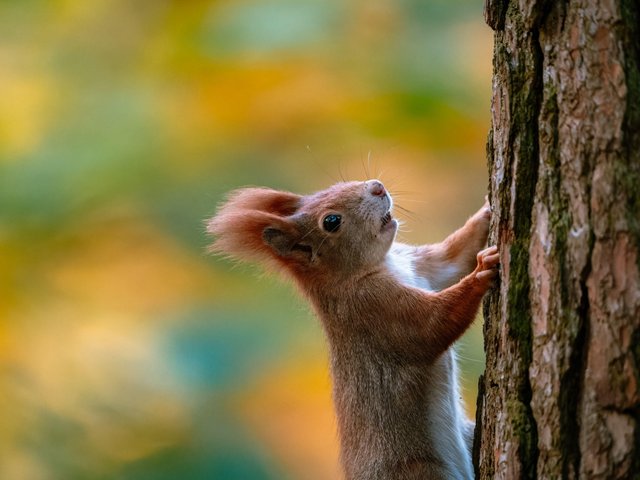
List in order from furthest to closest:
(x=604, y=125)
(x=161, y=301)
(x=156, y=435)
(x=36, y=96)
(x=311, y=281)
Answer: (x=36, y=96), (x=161, y=301), (x=156, y=435), (x=311, y=281), (x=604, y=125)

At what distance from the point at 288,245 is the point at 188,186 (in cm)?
204

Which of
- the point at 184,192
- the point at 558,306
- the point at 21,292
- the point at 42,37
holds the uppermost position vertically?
the point at 42,37

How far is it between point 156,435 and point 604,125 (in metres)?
3.68

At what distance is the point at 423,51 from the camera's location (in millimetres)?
5605

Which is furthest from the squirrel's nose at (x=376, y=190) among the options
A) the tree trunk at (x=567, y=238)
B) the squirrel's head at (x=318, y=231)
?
the tree trunk at (x=567, y=238)

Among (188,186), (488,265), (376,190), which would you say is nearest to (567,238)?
(488,265)

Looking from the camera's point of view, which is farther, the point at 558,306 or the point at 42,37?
the point at 42,37

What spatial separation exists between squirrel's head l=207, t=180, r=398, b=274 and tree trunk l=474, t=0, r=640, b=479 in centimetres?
129

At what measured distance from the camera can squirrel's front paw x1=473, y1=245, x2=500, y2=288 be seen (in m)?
2.43

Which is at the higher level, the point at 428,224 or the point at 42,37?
the point at 42,37

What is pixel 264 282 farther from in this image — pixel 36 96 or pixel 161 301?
pixel 36 96

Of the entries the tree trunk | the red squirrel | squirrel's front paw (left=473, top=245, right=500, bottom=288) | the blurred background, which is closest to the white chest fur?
the red squirrel

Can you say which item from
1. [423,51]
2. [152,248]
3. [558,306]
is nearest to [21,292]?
[152,248]

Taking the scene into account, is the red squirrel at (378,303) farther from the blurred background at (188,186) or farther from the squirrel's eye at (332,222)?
the blurred background at (188,186)
